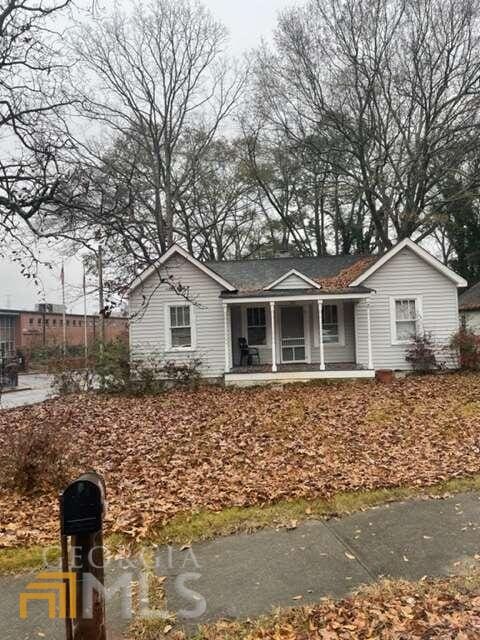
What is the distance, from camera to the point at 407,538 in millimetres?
3986

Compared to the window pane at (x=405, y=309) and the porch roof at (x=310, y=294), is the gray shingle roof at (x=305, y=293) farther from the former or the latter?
the window pane at (x=405, y=309)

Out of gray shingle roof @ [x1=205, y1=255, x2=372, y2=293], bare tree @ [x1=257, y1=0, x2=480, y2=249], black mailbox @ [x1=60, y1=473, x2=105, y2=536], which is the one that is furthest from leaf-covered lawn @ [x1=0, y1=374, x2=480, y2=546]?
bare tree @ [x1=257, y1=0, x2=480, y2=249]

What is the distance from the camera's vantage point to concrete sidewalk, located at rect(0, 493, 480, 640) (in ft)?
9.94

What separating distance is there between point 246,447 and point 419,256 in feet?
37.3

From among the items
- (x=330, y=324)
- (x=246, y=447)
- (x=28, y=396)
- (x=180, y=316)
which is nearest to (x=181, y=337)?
(x=180, y=316)

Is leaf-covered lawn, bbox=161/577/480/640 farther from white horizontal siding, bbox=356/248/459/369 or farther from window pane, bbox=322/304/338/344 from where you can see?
window pane, bbox=322/304/338/344

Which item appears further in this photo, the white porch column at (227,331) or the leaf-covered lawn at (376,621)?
the white porch column at (227,331)

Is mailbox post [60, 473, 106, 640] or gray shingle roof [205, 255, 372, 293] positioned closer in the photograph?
mailbox post [60, 473, 106, 640]

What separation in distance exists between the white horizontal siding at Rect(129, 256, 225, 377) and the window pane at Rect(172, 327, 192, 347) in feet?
1.05

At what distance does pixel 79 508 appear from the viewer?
2295 mm

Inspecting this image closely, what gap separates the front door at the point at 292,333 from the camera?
679 inches

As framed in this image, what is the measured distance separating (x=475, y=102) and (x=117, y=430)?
1995 cm

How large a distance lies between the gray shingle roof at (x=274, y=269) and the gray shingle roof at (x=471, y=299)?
1128 cm

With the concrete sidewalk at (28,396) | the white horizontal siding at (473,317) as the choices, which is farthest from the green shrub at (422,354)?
the white horizontal siding at (473,317)
